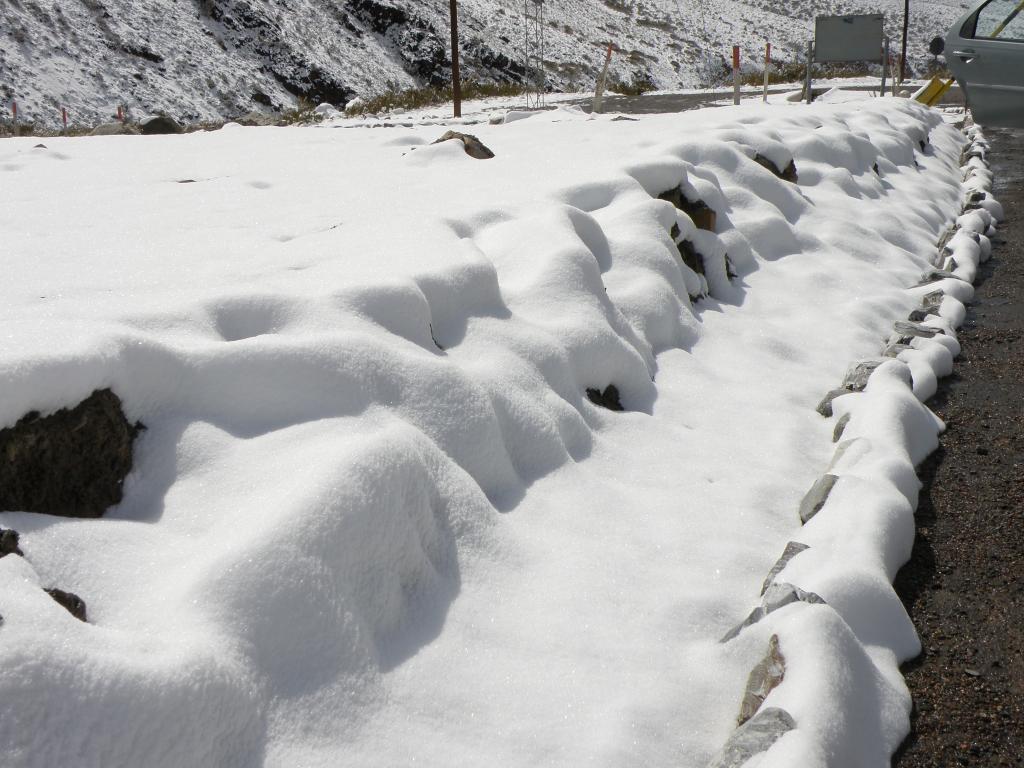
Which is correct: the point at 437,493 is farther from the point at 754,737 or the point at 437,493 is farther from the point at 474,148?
Result: the point at 474,148

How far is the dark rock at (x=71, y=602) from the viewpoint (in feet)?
5.96

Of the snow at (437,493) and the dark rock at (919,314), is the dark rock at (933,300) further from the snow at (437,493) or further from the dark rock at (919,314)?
the snow at (437,493)

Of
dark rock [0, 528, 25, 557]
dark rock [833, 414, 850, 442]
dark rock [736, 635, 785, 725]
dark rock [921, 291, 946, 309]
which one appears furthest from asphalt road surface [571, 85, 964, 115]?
dark rock [0, 528, 25, 557]

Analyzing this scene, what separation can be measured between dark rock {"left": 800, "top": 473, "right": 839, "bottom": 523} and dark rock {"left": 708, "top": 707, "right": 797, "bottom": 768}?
1.17m

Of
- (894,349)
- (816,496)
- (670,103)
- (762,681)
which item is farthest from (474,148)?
(670,103)

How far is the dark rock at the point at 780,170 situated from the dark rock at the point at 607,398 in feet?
13.0

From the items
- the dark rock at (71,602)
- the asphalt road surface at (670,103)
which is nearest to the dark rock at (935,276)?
the dark rock at (71,602)

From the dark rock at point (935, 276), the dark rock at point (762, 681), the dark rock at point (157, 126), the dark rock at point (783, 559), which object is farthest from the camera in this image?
the dark rock at point (157, 126)

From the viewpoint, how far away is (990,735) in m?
2.32

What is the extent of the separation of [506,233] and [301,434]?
2114 millimetres

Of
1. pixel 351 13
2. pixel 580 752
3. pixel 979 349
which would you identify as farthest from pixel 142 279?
pixel 351 13

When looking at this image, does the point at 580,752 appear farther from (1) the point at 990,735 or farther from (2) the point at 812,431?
(2) the point at 812,431

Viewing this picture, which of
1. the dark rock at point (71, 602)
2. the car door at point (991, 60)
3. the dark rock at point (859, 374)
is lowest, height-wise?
the dark rock at point (859, 374)

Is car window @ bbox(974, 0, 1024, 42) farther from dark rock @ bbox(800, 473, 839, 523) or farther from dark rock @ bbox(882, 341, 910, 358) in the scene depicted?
dark rock @ bbox(800, 473, 839, 523)
